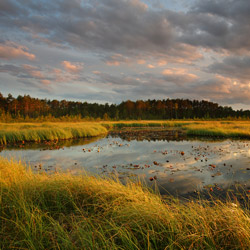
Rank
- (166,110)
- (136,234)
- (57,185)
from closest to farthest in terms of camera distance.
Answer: (136,234), (57,185), (166,110)

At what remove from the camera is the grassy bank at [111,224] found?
2848 millimetres

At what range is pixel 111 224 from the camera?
3.06 meters

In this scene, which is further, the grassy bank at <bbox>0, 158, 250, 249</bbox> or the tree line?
the tree line

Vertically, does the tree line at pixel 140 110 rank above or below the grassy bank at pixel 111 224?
above

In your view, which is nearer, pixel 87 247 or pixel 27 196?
pixel 87 247

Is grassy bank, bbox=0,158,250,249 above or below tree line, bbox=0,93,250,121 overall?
below

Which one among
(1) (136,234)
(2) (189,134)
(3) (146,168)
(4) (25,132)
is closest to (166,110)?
(2) (189,134)

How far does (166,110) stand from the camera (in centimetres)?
10375

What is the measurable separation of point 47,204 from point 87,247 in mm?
2142

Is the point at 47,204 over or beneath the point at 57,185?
beneath

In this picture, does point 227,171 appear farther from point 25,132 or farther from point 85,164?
point 25,132

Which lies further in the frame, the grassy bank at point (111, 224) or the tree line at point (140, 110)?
A: the tree line at point (140, 110)

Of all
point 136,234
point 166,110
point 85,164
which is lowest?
point 85,164

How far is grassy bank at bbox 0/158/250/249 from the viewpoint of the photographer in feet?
9.34
